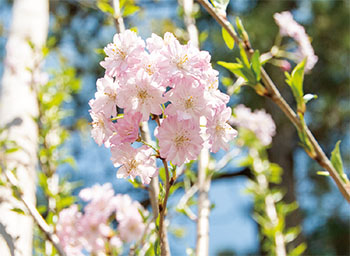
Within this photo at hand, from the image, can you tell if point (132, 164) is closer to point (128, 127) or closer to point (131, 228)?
point (128, 127)

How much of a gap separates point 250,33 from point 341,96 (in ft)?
3.49

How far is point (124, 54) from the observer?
400mm

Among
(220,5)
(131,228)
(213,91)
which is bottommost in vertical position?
(131,228)

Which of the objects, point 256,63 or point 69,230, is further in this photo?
point 69,230

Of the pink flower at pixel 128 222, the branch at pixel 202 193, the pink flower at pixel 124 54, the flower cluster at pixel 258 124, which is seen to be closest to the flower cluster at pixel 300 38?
the branch at pixel 202 193

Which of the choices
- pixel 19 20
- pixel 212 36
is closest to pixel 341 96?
pixel 212 36

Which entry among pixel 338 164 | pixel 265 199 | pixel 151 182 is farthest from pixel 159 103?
pixel 265 199

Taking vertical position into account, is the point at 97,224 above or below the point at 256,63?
below

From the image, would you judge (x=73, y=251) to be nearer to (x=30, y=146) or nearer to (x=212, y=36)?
→ (x=30, y=146)

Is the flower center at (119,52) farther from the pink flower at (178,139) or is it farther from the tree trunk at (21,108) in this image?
the tree trunk at (21,108)

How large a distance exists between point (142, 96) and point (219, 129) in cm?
8

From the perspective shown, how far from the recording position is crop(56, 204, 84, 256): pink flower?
729 mm

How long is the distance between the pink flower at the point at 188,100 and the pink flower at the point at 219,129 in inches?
0.8

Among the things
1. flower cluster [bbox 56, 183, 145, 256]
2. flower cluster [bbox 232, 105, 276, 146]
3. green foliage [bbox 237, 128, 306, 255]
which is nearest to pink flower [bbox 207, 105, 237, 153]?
flower cluster [bbox 56, 183, 145, 256]
